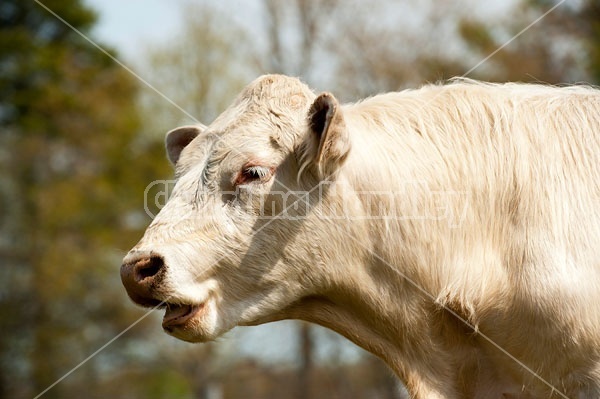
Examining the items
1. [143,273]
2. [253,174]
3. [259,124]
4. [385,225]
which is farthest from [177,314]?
[385,225]

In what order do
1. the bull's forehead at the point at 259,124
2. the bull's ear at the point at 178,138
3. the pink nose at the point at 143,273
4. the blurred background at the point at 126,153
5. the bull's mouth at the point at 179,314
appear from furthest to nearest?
1. the blurred background at the point at 126,153
2. the bull's ear at the point at 178,138
3. the bull's forehead at the point at 259,124
4. the bull's mouth at the point at 179,314
5. the pink nose at the point at 143,273

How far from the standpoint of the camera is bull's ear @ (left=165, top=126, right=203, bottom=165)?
22.6 ft

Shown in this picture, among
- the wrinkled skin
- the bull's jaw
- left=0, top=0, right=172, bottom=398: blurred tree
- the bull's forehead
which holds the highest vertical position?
the bull's forehead

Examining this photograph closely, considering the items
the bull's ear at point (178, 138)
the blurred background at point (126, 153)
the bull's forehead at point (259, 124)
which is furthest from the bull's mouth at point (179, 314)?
the blurred background at point (126, 153)

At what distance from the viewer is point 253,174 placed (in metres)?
5.62

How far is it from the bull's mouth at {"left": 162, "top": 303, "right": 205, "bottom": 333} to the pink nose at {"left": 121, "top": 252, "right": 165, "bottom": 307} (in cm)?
23

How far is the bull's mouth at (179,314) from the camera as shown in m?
5.56

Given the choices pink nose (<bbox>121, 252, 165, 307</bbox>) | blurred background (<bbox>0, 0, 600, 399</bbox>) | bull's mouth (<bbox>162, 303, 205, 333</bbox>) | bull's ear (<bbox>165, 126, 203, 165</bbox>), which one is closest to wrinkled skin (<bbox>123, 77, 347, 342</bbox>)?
bull's mouth (<bbox>162, 303, 205, 333</bbox>)

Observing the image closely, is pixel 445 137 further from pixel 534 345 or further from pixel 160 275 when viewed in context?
pixel 160 275

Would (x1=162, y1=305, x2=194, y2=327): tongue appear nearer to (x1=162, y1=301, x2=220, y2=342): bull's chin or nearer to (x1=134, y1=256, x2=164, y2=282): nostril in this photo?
(x1=162, y1=301, x2=220, y2=342): bull's chin

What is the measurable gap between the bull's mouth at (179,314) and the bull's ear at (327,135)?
1229 millimetres

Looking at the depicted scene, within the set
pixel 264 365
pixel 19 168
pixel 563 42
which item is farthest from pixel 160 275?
pixel 19 168

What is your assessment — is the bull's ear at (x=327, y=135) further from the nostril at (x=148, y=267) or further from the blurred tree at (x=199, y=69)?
the blurred tree at (x=199, y=69)

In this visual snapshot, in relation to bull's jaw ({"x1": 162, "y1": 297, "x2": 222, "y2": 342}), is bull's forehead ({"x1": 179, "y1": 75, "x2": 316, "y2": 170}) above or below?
above
